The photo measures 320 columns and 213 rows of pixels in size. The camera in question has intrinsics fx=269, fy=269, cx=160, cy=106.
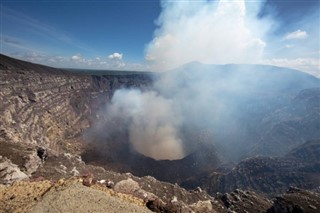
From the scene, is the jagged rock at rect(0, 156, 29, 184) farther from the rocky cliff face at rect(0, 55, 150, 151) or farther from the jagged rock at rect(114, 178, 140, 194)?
the rocky cliff face at rect(0, 55, 150, 151)

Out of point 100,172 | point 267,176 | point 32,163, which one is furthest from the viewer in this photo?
point 267,176

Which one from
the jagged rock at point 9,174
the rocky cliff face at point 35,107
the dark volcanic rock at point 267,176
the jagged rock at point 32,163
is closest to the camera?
the jagged rock at point 9,174

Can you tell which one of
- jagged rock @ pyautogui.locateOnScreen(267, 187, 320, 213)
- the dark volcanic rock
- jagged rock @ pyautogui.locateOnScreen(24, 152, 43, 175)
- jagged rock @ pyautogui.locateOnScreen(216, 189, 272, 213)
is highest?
jagged rock @ pyautogui.locateOnScreen(24, 152, 43, 175)

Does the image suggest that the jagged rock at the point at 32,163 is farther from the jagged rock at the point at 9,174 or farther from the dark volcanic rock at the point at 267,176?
the dark volcanic rock at the point at 267,176

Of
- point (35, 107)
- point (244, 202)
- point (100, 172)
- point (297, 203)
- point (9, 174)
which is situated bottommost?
point (244, 202)

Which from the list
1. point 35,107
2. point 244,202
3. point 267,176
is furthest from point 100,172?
point 35,107

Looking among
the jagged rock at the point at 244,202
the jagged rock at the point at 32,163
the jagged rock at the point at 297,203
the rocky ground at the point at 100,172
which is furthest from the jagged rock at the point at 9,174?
the jagged rock at the point at 297,203

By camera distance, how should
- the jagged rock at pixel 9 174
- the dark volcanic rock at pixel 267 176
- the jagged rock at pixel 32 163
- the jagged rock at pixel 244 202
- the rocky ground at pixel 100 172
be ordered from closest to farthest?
the rocky ground at pixel 100 172 → the jagged rock at pixel 9 174 → the jagged rock at pixel 32 163 → the jagged rock at pixel 244 202 → the dark volcanic rock at pixel 267 176

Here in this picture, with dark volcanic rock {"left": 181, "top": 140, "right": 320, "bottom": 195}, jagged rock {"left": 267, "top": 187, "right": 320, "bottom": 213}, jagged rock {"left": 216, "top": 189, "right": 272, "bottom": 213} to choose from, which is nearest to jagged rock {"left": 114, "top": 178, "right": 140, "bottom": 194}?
jagged rock {"left": 216, "top": 189, "right": 272, "bottom": 213}

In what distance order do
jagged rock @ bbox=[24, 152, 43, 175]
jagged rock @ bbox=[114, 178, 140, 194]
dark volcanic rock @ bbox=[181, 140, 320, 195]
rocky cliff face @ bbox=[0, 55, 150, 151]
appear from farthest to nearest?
rocky cliff face @ bbox=[0, 55, 150, 151] → dark volcanic rock @ bbox=[181, 140, 320, 195] → jagged rock @ bbox=[24, 152, 43, 175] → jagged rock @ bbox=[114, 178, 140, 194]

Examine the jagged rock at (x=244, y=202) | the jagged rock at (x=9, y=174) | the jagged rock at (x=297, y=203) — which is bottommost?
the jagged rock at (x=244, y=202)

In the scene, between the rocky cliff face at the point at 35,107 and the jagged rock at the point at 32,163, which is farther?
the rocky cliff face at the point at 35,107

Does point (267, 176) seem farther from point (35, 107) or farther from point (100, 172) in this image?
point (35, 107)

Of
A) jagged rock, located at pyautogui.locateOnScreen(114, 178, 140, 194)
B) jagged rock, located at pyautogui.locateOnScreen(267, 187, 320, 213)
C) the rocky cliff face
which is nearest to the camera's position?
jagged rock, located at pyautogui.locateOnScreen(114, 178, 140, 194)
